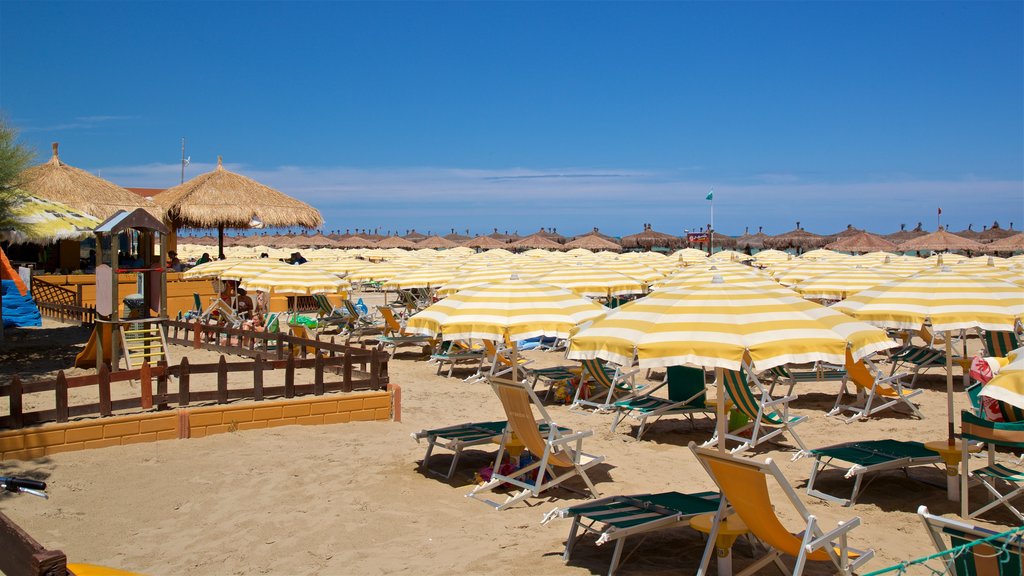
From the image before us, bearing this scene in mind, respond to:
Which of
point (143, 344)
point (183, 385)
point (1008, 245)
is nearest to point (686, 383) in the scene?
point (183, 385)

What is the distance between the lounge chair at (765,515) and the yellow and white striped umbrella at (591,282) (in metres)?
10.00

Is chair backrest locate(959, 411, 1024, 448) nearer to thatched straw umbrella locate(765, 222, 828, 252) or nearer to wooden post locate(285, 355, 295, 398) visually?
wooden post locate(285, 355, 295, 398)

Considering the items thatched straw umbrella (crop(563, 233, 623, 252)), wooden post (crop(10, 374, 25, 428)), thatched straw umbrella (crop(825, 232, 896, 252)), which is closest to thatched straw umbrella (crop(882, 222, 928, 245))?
thatched straw umbrella (crop(825, 232, 896, 252))

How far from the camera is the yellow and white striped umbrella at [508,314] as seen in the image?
7.58 m

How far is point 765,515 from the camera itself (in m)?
4.04

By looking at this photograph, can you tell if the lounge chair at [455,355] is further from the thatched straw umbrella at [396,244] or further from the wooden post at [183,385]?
the thatched straw umbrella at [396,244]

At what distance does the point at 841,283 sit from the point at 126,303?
35.3ft

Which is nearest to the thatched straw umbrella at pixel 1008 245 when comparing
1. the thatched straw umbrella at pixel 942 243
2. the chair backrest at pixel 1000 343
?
the thatched straw umbrella at pixel 942 243

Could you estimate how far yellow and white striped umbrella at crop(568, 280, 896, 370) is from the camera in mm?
4812

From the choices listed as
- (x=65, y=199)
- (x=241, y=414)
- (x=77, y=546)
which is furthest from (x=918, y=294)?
(x=65, y=199)

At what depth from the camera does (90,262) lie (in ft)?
72.0

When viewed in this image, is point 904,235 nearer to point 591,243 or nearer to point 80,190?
point 591,243

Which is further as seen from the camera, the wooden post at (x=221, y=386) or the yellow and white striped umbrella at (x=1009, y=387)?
the wooden post at (x=221, y=386)

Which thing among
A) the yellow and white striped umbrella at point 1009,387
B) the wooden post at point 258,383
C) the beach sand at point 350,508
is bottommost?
the beach sand at point 350,508
